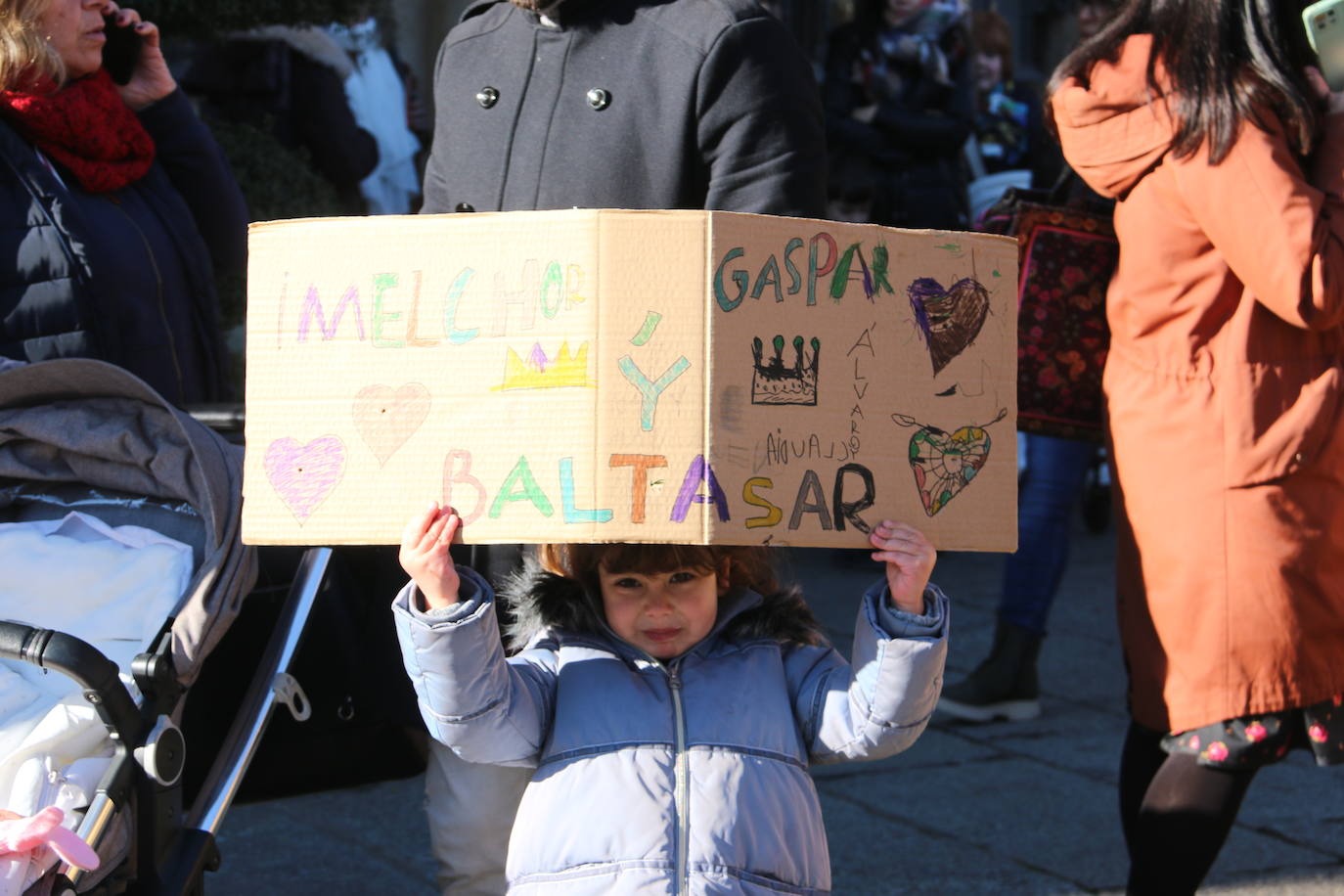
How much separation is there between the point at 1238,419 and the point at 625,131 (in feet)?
3.90

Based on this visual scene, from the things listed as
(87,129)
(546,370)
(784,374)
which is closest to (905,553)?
(784,374)

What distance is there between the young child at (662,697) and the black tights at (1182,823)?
74 centimetres

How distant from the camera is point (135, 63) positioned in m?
3.42

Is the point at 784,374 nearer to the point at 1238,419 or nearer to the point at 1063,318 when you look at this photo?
the point at 1238,419

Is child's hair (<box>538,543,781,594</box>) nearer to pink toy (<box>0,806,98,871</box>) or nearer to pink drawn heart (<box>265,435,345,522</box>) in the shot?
pink drawn heart (<box>265,435,345,522</box>)

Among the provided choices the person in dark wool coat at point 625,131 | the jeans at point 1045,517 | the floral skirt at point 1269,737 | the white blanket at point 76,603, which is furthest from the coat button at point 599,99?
the jeans at point 1045,517

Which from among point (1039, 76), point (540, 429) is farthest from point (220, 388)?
point (1039, 76)

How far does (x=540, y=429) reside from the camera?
2197mm

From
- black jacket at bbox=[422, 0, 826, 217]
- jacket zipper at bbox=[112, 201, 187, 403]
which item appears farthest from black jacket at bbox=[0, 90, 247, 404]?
black jacket at bbox=[422, 0, 826, 217]

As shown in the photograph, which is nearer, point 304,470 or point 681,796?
point 304,470

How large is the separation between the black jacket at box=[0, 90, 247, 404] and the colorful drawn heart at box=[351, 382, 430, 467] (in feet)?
3.82

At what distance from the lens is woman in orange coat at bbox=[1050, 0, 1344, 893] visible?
2754 mm

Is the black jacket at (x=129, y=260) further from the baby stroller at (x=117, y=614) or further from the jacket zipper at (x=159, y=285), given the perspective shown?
the baby stroller at (x=117, y=614)

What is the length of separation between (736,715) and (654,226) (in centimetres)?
79
